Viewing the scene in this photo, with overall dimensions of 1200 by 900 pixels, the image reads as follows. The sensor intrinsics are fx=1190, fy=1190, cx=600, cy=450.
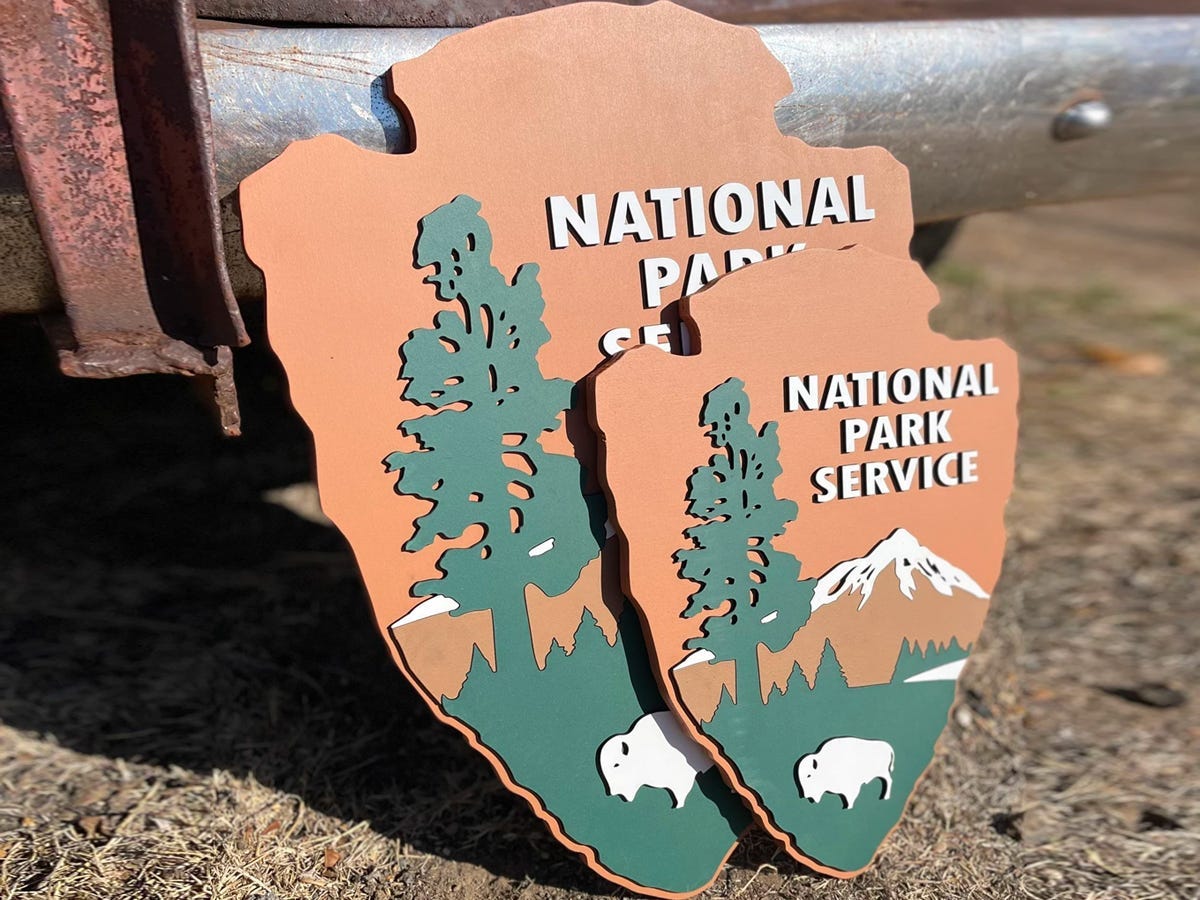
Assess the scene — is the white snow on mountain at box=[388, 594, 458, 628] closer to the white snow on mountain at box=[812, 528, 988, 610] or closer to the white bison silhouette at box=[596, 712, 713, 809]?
the white bison silhouette at box=[596, 712, 713, 809]

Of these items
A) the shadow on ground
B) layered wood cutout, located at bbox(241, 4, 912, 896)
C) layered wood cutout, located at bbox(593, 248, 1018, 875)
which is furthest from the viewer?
the shadow on ground

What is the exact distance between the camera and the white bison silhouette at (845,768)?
1.70 metres

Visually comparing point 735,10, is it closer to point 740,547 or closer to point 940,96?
point 940,96

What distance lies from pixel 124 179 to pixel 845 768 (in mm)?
1244

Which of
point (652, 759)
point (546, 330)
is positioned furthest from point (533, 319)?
point (652, 759)

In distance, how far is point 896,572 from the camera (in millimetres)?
1760

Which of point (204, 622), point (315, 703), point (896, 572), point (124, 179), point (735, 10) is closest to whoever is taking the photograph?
point (124, 179)

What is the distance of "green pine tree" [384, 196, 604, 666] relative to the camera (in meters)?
1.48

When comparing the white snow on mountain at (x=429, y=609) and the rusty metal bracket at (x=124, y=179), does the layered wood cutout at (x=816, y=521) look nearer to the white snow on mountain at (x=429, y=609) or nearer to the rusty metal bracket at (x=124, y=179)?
the white snow on mountain at (x=429, y=609)

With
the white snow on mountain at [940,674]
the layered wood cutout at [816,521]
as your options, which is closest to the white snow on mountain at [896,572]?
the layered wood cutout at [816,521]

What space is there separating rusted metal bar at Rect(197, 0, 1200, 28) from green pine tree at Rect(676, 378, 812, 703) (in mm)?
602

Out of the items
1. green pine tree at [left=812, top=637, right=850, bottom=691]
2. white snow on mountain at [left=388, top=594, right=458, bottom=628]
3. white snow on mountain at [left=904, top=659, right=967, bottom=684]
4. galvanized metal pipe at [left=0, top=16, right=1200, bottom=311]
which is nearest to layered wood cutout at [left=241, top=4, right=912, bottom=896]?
white snow on mountain at [left=388, top=594, right=458, bottom=628]

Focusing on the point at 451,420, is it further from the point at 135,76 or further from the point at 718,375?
the point at 135,76

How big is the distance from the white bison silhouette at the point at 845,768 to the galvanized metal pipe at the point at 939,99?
903 millimetres
